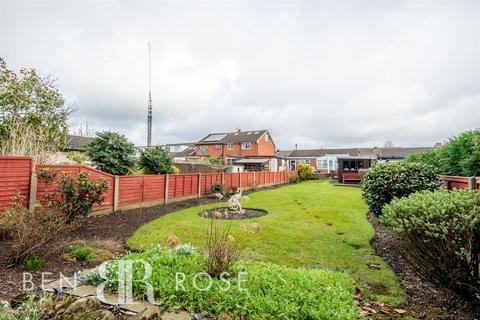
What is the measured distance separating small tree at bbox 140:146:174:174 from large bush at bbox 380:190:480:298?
495 inches

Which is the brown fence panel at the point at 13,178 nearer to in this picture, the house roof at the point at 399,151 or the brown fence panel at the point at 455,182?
the brown fence panel at the point at 455,182

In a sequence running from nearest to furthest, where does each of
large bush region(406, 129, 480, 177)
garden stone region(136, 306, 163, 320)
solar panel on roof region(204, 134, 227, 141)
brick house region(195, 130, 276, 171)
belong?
garden stone region(136, 306, 163, 320)
large bush region(406, 129, 480, 177)
brick house region(195, 130, 276, 171)
solar panel on roof region(204, 134, 227, 141)

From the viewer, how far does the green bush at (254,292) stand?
109 inches

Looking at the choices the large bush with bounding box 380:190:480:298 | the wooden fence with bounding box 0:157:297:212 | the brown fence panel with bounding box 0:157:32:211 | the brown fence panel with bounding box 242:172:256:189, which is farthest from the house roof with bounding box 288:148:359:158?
the large bush with bounding box 380:190:480:298

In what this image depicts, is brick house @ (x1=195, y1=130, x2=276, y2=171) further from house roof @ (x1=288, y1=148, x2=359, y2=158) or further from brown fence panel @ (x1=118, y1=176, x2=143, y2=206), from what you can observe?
brown fence panel @ (x1=118, y1=176, x2=143, y2=206)

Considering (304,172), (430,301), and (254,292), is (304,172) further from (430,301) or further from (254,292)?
(254,292)

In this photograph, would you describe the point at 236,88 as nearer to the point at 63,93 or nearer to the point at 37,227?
the point at 63,93

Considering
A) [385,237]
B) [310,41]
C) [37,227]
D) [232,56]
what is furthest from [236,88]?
[37,227]

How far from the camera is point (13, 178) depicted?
6895mm

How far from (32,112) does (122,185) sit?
751 centimetres

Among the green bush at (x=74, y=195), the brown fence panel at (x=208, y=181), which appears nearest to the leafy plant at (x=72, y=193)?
the green bush at (x=74, y=195)

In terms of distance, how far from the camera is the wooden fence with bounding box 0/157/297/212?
270 inches

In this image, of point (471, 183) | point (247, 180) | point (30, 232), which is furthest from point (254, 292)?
point (247, 180)

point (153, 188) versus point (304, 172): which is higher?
point (304, 172)
